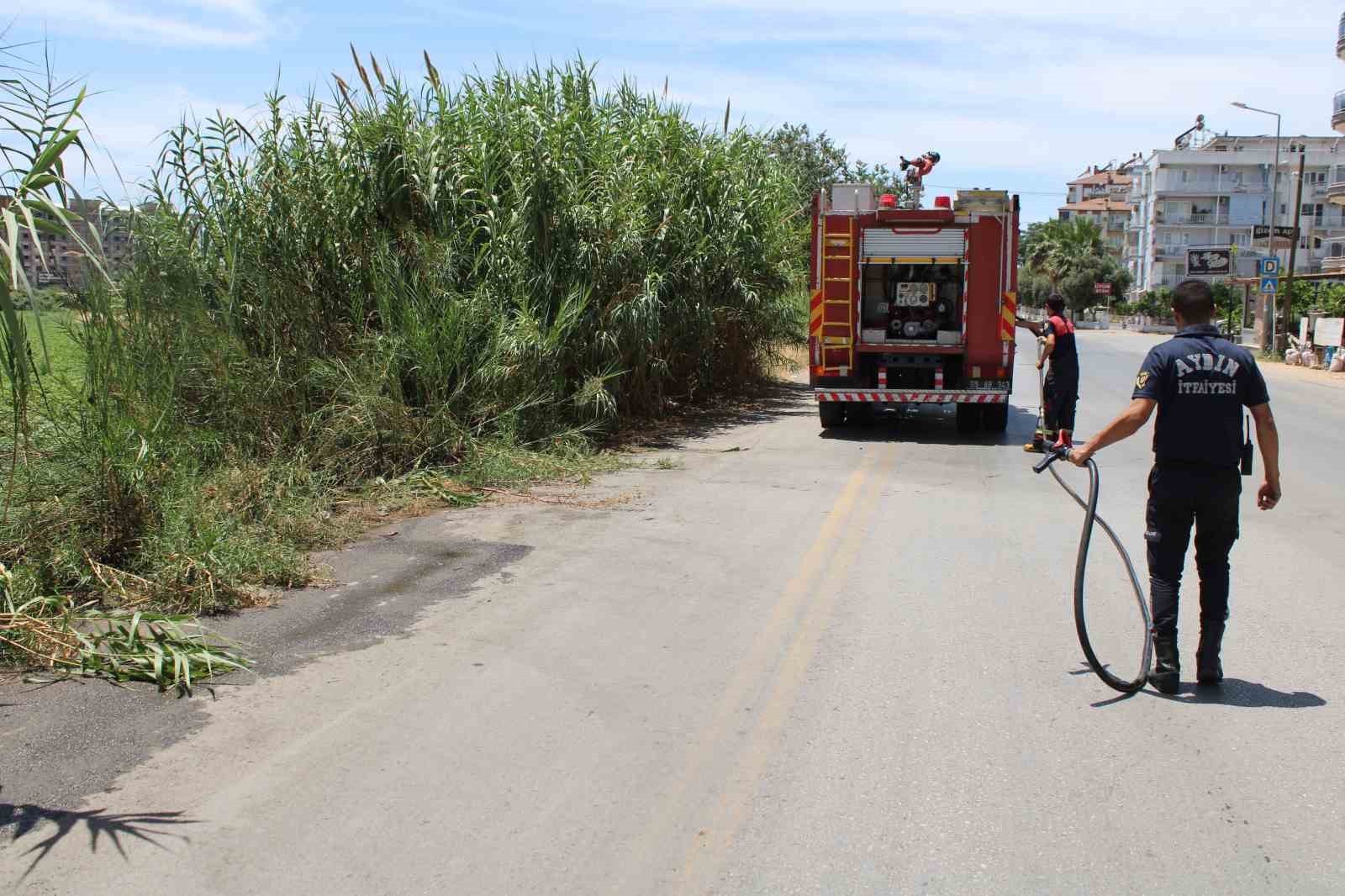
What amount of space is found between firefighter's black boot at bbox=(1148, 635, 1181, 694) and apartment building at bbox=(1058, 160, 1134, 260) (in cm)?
10642

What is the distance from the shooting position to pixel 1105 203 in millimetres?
124625

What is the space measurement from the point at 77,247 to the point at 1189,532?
17.7 feet

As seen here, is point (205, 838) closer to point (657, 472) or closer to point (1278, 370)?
point (657, 472)

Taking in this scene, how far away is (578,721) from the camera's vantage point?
4.76 meters

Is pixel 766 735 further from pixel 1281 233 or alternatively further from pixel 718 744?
pixel 1281 233

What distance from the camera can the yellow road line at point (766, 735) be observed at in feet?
12.0

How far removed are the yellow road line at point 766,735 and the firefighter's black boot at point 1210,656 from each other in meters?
1.77

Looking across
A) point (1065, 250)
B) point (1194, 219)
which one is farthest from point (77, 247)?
point (1194, 219)

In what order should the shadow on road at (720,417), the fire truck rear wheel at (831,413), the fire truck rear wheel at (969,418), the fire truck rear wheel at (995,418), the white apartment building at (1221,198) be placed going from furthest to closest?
the white apartment building at (1221,198), the fire truck rear wheel at (831,413), the fire truck rear wheel at (969,418), the fire truck rear wheel at (995,418), the shadow on road at (720,417)

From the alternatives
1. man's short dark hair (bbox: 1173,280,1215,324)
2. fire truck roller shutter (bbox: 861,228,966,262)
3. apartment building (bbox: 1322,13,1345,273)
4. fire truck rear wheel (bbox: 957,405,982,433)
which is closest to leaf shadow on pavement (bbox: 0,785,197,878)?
man's short dark hair (bbox: 1173,280,1215,324)

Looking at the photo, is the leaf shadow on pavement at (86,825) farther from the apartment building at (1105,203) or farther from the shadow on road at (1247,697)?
the apartment building at (1105,203)

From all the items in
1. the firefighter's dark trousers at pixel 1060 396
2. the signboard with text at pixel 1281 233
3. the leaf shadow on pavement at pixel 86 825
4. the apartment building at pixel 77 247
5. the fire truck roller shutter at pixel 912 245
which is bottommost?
the leaf shadow on pavement at pixel 86 825

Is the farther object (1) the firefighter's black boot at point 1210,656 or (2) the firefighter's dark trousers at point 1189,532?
(1) the firefighter's black boot at point 1210,656

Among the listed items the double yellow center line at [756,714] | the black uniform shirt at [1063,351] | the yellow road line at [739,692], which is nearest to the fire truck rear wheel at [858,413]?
the black uniform shirt at [1063,351]
